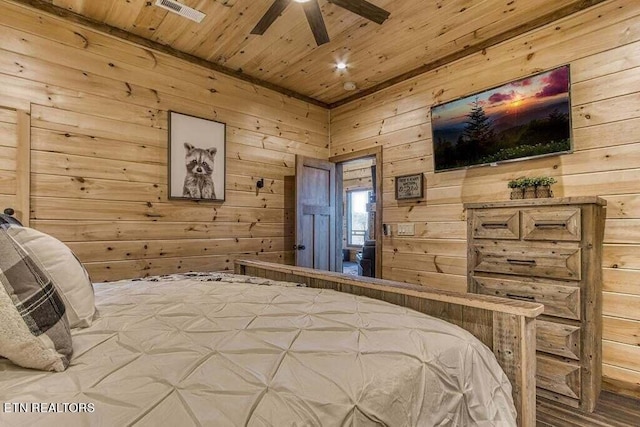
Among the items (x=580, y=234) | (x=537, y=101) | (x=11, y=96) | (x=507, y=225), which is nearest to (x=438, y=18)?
(x=537, y=101)

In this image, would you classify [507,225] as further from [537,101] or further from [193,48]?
[193,48]

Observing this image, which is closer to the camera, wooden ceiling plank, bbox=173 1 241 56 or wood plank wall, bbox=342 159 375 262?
wooden ceiling plank, bbox=173 1 241 56

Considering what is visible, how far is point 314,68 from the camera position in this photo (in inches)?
140

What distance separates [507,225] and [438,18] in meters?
1.76

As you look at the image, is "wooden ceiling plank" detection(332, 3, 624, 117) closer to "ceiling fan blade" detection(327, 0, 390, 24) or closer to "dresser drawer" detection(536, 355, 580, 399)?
"ceiling fan blade" detection(327, 0, 390, 24)

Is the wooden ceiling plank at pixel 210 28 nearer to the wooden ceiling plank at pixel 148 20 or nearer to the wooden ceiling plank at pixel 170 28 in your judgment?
the wooden ceiling plank at pixel 170 28

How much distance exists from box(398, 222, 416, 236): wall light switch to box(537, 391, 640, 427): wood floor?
5.84 ft

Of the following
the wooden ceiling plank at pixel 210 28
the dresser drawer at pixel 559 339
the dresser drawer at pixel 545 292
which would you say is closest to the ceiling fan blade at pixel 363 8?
the wooden ceiling plank at pixel 210 28

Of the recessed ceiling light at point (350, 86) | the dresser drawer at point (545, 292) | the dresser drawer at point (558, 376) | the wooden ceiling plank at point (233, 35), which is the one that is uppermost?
the wooden ceiling plank at point (233, 35)

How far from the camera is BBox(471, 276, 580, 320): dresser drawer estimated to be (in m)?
2.07

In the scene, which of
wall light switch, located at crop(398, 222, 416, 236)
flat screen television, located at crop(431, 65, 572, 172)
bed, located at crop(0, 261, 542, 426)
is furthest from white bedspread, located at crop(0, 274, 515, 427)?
wall light switch, located at crop(398, 222, 416, 236)

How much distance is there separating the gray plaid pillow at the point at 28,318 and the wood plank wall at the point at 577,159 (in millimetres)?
3034

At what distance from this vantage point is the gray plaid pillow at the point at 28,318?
2.66 feet

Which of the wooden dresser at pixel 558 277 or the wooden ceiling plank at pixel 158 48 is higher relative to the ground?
the wooden ceiling plank at pixel 158 48
